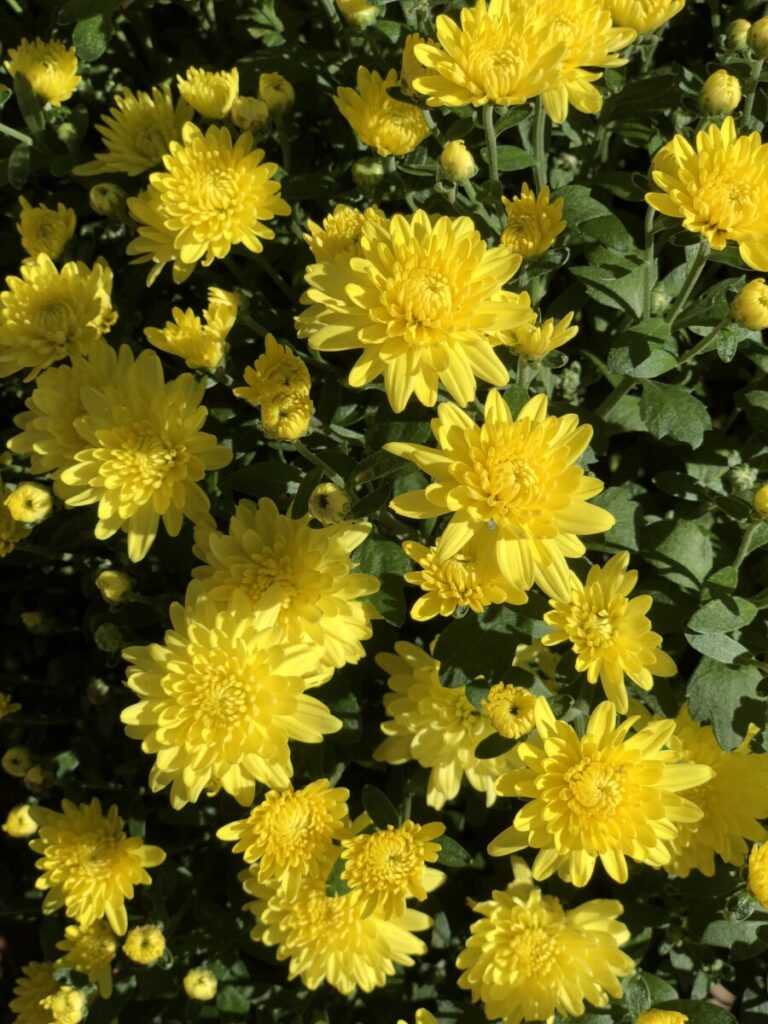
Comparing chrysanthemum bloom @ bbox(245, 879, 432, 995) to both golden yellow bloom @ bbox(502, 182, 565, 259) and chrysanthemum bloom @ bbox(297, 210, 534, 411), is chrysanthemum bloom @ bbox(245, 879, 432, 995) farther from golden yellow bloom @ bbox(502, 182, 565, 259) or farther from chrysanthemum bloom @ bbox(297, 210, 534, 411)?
golden yellow bloom @ bbox(502, 182, 565, 259)

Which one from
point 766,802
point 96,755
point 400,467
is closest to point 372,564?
point 400,467

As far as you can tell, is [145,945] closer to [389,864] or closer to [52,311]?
[389,864]

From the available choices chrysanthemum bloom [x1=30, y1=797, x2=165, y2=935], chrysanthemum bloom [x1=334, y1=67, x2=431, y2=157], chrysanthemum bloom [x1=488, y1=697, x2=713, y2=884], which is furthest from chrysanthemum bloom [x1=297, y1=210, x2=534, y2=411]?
chrysanthemum bloom [x1=30, y1=797, x2=165, y2=935]

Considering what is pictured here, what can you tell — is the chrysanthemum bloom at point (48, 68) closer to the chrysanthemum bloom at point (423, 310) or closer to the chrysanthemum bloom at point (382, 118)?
the chrysanthemum bloom at point (382, 118)

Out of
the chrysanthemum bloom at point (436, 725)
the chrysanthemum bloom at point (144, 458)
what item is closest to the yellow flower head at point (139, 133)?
the chrysanthemum bloom at point (144, 458)

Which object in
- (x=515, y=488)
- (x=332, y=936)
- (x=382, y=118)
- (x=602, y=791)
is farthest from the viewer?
(x=332, y=936)

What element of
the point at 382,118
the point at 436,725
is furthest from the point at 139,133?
the point at 436,725
